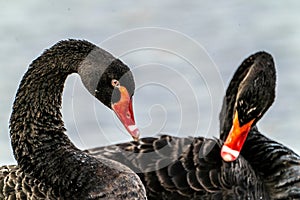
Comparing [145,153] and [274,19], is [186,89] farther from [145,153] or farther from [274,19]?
[274,19]

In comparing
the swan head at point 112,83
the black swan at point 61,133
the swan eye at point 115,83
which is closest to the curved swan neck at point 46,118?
the black swan at point 61,133

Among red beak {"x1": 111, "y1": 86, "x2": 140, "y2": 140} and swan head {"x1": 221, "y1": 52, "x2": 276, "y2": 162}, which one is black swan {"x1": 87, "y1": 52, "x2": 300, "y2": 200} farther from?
red beak {"x1": 111, "y1": 86, "x2": 140, "y2": 140}

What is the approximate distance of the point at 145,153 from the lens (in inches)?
170

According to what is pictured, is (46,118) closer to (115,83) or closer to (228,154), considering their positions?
(115,83)

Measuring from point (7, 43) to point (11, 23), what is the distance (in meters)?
0.30

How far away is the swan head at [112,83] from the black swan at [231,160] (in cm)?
67

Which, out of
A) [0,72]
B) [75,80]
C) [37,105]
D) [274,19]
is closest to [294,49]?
[274,19]

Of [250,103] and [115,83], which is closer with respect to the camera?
[115,83]

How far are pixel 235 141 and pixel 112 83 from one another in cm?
111

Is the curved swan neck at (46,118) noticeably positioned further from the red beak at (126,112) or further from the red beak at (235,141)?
the red beak at (235,141)

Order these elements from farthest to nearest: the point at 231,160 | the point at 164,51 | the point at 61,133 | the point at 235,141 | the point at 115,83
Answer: the point at 164,51 → the point at 235,141 → the point at 231,160 → the point at 61,133 → the point at 115,83

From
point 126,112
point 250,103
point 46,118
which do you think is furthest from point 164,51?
point 126,112

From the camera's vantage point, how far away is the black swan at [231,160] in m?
4.20

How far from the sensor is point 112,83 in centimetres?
356
